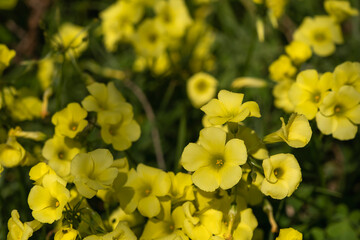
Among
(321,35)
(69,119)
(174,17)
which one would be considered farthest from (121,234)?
(174,17)

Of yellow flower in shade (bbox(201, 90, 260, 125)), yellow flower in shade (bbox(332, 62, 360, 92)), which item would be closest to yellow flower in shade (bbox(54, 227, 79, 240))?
yellow flower in shade (bbox(201, 90, 260, 125))

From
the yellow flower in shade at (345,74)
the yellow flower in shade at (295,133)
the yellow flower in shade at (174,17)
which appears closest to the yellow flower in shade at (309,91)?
the yellow flower in shade at (345,74)

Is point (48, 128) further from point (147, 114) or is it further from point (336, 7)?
point (336, 7)

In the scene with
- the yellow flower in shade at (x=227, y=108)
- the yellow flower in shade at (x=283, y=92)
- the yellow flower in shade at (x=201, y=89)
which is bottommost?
the yellow flower in shade at (x=201, y=89)

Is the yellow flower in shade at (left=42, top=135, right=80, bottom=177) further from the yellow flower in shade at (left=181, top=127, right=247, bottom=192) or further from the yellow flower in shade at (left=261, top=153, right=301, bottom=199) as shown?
the yellow flower in shade at (left=261, top=153, right=301, bottom=199)

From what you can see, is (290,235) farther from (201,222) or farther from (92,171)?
(92,171)

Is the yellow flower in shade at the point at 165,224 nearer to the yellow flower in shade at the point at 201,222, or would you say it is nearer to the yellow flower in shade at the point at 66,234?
the yellow flower in shade at the point at 201,222

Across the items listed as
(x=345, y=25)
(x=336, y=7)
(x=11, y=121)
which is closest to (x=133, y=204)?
(x=11, y=121)
